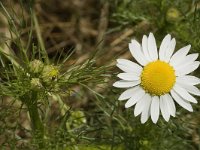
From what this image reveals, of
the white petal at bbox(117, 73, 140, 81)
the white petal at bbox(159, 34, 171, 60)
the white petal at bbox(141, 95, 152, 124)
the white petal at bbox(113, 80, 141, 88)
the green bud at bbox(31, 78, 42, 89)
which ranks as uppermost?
the white petal at bbox(159, 34, 171, 60)

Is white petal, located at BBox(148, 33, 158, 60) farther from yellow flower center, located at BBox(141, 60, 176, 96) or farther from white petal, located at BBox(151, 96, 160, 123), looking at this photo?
white petal, located at BBox(151, 96, 160, 123)

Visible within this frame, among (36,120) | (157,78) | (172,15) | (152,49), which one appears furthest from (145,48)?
(172,15)

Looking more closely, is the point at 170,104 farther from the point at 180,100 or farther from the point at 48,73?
the point at 48,73

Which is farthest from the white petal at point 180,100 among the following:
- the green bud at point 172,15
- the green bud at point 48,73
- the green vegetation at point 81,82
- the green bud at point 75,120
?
the green bud at point 172,15

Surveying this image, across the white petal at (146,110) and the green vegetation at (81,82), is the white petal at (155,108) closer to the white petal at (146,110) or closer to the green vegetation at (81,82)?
the white petal at (146,110)

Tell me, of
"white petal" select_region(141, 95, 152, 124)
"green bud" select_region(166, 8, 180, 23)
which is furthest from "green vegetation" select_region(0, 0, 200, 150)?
"white petal" select_region(141, 95, 152, 124)

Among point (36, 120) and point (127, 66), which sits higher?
point (127, 66)

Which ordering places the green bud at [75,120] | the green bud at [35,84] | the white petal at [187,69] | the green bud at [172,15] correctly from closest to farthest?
the green bud at [35,84], the white petal at [187,69], the green bud at [75,120], the green bud at [172,15]

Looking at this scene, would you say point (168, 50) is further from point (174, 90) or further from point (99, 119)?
point (99, 119)
